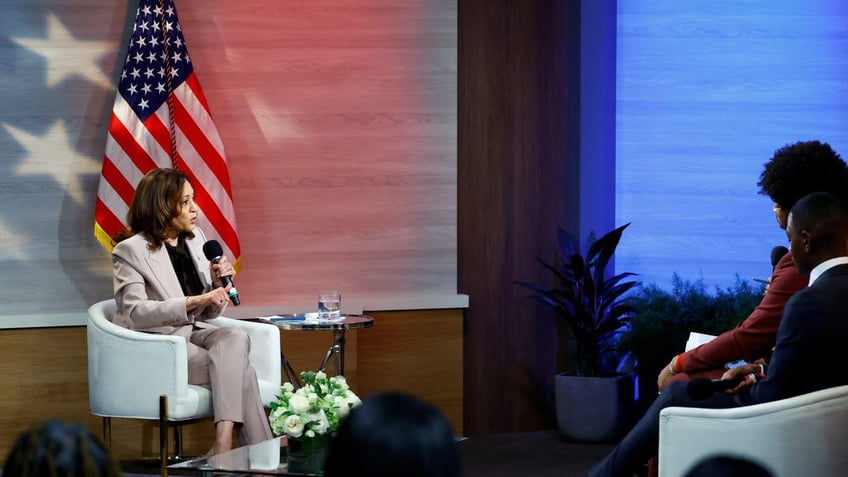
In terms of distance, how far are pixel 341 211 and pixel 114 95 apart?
1.32 m

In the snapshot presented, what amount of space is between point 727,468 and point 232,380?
10.8 feet

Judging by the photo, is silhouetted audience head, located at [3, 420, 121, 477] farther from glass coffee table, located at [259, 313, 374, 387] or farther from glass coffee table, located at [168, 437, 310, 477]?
glass coffee table, located at [259, 313, 374, 387]

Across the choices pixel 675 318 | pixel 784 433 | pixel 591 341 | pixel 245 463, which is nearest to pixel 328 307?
pixel 245 463

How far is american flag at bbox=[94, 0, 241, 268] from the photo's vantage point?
526cm

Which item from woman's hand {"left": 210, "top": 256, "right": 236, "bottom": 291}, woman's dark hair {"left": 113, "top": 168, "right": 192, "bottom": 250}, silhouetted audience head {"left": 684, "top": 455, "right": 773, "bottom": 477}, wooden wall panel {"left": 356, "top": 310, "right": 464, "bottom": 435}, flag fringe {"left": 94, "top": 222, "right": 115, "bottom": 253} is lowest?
wooden wall panel {"left": 356, "top": 310, "right": 464, "bottom": 435}

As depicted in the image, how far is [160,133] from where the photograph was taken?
210 inches

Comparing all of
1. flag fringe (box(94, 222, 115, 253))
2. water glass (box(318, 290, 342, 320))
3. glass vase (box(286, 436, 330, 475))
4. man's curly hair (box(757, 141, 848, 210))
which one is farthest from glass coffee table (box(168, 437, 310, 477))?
man's curly hair (box(757, 141, 848, 210))

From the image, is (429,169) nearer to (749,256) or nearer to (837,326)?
(749,256)

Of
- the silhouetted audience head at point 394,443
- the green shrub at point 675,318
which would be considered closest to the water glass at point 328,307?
the green shrub at point 675,318

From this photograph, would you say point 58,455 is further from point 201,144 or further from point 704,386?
point 201,144

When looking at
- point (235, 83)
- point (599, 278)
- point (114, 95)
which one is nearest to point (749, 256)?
point (599, 278)

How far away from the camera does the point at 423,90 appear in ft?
19.5

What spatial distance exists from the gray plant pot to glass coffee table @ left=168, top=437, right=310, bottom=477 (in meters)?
2.25

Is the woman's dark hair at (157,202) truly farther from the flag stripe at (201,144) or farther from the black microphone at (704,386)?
the black microphone at (704,386)
